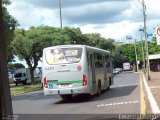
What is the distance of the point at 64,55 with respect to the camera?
79.5ft

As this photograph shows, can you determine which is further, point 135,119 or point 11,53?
point 11,53

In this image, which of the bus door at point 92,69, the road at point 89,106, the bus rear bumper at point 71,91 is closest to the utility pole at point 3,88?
the road at point 89,106

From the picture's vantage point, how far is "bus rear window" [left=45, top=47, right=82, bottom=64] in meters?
24.0

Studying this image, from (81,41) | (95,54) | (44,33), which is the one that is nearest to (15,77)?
(44,33)

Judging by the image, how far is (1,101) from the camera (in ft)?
25.3

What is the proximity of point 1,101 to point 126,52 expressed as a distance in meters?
157

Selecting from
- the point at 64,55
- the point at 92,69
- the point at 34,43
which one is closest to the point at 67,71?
the point at 64,55

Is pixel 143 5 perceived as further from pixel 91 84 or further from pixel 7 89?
pixel 7 89

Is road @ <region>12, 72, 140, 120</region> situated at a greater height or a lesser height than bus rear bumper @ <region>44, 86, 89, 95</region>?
lesser

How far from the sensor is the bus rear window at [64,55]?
78.9 ft

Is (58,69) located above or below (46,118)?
above

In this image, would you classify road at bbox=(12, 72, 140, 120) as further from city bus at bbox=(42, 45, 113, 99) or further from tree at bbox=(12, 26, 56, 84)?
tree at bbox=(12, 26, 56, 84)

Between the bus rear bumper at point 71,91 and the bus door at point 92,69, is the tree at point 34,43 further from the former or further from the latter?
the bus rear bumper at point 71,91

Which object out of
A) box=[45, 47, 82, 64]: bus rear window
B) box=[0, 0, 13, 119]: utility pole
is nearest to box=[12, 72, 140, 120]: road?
box=[45, 47, 82, 64]: bus rear window
